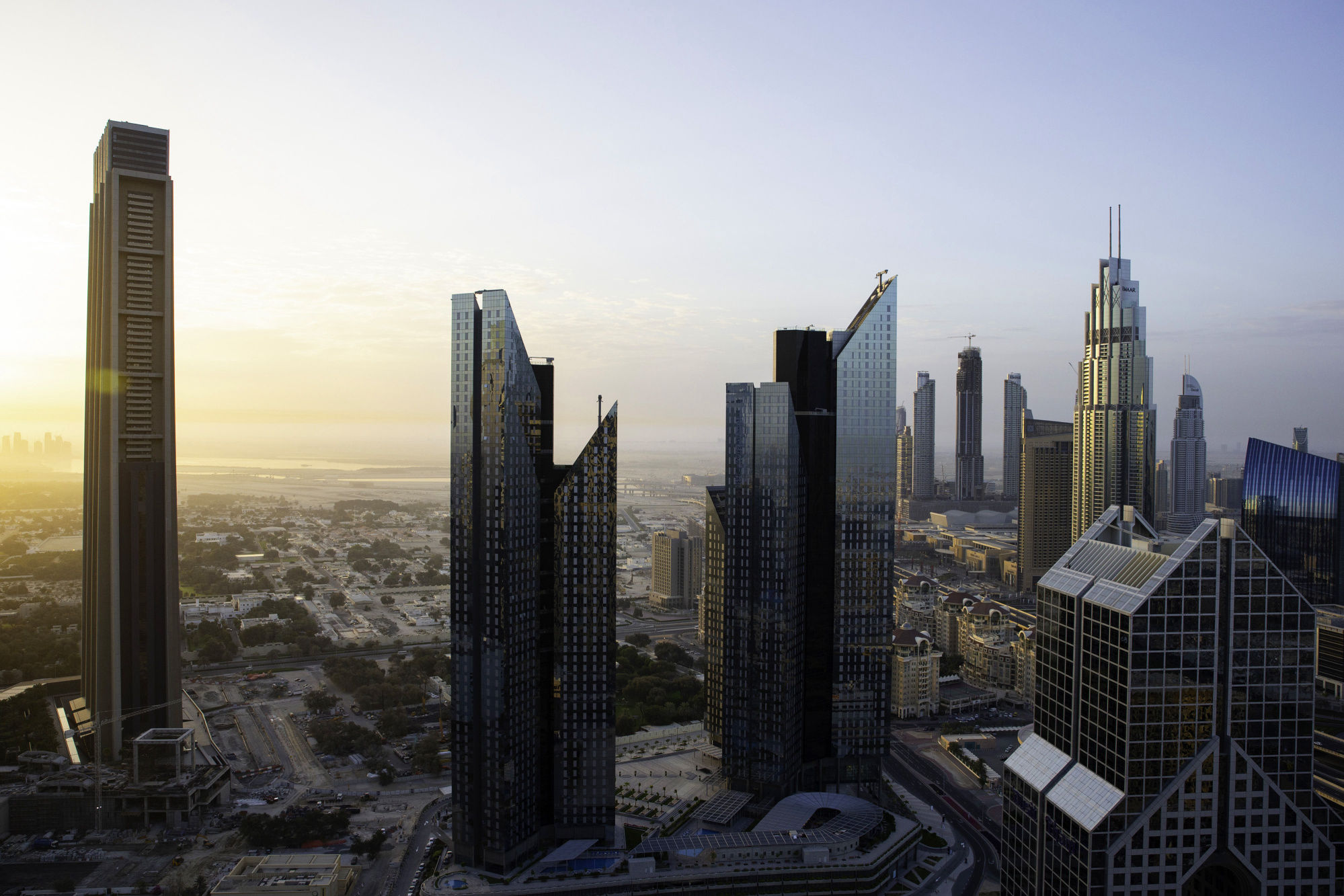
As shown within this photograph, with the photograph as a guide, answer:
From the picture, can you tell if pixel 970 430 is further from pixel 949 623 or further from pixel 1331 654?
pixel 1331 654

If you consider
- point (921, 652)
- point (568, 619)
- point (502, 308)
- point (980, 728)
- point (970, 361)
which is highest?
point (970, 361)

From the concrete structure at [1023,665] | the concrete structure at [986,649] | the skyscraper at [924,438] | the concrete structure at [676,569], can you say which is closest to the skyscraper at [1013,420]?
the skyscraper at [924,438]

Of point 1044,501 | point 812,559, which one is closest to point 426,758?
point 812,559

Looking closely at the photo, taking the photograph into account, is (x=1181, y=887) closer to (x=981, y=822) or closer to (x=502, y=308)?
(x=981, y=822)

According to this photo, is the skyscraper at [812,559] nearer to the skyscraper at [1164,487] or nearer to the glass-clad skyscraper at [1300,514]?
the glass-clad skyscraper at [1300,514]

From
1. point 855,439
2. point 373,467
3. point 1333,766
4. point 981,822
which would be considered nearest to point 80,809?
point 855,439

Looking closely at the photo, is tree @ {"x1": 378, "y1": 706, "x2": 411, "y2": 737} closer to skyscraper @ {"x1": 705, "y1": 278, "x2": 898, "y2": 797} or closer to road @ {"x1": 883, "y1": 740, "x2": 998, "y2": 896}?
skyscraper @ {"x1": 705, "y1": 278, "x2": 898, "y2": 797}

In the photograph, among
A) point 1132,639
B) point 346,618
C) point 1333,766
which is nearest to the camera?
point 1132,639
